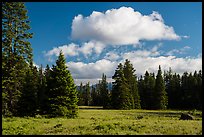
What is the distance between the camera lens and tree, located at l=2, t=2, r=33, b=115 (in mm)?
37125

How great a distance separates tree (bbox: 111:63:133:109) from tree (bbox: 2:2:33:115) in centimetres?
4386

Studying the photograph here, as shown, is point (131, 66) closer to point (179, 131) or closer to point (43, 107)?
point (43, 107)

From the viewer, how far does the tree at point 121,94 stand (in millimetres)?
79500

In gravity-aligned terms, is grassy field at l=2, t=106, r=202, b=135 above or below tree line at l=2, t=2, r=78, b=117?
below

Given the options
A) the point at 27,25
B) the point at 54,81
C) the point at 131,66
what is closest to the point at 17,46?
the point at 27,25

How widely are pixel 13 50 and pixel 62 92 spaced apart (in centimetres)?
991

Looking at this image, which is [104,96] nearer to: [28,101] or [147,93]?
[147,93]

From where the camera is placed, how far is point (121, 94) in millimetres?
79625

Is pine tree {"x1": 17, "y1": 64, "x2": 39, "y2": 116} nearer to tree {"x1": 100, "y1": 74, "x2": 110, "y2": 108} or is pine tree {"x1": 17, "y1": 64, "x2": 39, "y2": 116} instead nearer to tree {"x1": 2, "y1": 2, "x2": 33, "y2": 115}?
tree {"x1": 2, "y1": 2, "x2": 33, "y2": 115}

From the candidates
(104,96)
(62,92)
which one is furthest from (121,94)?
(62,92)

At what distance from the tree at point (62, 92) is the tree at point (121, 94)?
3698 centimetres

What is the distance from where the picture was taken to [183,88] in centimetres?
10550

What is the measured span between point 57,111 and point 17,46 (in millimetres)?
11171

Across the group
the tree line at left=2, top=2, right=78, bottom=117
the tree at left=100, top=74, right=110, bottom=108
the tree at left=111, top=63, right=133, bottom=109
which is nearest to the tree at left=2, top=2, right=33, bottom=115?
the tree line at left=2, top=2, right=78, bottom=117
